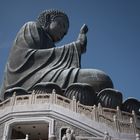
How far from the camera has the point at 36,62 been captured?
64.7ft

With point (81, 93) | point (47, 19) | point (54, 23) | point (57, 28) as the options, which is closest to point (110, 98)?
point (81, 93)

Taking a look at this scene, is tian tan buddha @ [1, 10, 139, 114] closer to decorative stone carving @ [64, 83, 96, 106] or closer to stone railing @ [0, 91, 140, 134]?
decorative stone carving @ [64, 83, 96, 106]

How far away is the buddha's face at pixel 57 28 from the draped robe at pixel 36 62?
143 cm

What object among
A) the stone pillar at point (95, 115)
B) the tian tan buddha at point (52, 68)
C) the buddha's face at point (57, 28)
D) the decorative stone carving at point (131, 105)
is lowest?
the stone pillar at point (95, 115)

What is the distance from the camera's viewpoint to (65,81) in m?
17.8

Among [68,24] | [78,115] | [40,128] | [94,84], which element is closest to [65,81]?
[94,84]

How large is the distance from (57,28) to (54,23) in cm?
43

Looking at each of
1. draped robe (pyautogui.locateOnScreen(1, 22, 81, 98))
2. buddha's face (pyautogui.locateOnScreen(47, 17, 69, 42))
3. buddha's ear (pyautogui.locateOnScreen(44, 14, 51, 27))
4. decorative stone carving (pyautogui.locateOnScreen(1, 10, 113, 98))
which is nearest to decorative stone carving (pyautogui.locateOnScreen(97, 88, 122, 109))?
decorative stone carving (pyautogui.locateOnScreen(1, 10, 113, 98))

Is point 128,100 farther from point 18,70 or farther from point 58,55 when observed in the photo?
point 18,70

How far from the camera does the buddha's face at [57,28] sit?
75.6ft

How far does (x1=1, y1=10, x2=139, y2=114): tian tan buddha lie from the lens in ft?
53.7

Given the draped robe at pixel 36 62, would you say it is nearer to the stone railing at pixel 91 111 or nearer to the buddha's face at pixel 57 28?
the buddha's face at pixel 57 28

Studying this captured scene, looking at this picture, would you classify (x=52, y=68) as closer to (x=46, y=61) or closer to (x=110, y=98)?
(x=46, y=61)


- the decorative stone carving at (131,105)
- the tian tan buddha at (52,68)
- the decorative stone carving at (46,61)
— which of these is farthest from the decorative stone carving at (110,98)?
the decorative stone carving at (46,61)
